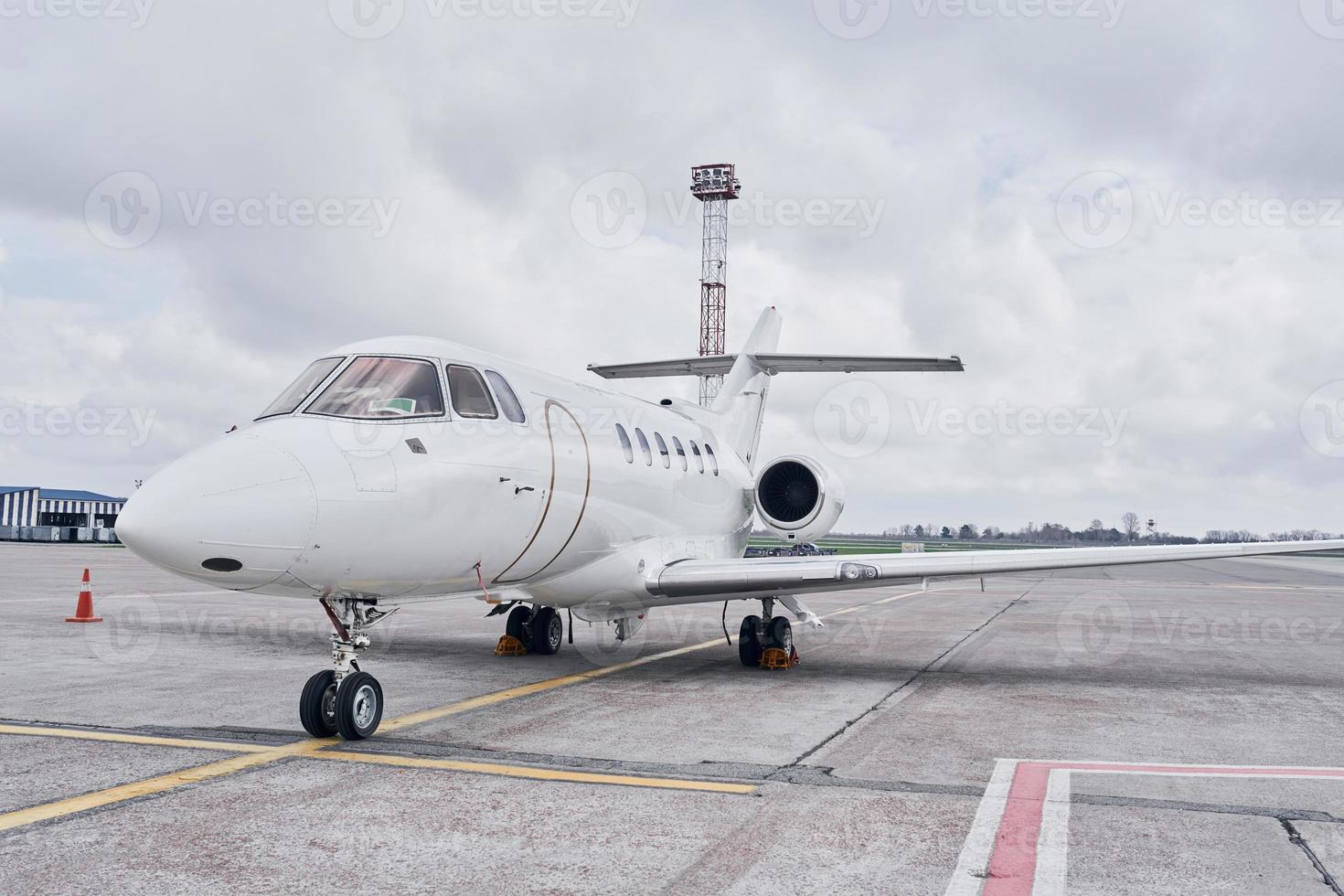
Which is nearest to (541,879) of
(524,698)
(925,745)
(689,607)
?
(925,745)

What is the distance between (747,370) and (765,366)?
447 millimetres

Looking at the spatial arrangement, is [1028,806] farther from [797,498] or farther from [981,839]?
[797,498]

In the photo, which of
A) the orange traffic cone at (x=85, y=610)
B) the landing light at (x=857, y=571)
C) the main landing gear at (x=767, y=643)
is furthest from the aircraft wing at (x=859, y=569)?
the orange traffic cone at (x=85, y=610)

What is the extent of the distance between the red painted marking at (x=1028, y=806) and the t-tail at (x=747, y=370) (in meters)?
9.79

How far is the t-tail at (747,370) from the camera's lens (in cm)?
A: 1648

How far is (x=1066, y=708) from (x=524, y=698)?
5019mm

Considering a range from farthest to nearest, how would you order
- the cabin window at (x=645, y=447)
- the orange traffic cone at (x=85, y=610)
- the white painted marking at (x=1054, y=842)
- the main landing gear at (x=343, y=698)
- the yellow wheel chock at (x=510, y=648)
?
the orange traffic cone at (x=85, y=610)
the yellow wheel chock at (x=510, y=648)
the cabin window at (x=645, y=447)
the main landing gear at (x=343, y=698)
the white painted marking at (x=1054, y=842)

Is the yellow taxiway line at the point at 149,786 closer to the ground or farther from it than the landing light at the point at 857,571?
closer to the ground

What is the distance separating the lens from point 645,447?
11.7m

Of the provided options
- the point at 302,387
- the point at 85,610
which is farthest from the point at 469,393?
the point at 85,610

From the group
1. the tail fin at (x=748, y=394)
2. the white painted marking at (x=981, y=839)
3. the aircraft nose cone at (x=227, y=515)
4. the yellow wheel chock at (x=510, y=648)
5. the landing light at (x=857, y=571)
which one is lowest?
the white painted marking at (x=981, y=839)

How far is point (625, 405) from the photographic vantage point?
11.9 m

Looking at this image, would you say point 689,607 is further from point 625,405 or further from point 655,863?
point 655,863

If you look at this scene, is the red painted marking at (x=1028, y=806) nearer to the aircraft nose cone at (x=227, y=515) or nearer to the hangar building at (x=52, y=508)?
the aircraft nose cone at (x=227, y=515)
